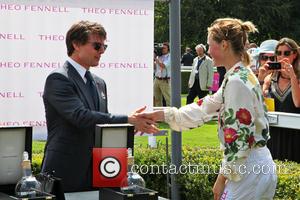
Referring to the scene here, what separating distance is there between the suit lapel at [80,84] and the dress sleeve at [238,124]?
96 cm

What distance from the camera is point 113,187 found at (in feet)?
12.3

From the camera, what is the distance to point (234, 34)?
3943 mm

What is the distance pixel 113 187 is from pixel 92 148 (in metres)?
0.56

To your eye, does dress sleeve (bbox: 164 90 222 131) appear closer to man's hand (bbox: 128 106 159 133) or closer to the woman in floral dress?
man's hand (bbox: 128 106 159 133)

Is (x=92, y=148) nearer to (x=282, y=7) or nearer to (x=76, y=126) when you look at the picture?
(x=76, y=126)

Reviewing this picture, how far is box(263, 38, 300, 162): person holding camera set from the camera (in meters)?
7.06

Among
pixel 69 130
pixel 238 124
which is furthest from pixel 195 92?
pixel 238 124

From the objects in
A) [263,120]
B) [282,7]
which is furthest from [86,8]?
[282,7]

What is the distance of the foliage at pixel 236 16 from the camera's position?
127 feet

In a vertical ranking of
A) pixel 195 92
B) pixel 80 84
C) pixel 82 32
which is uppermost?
pixel 195 92

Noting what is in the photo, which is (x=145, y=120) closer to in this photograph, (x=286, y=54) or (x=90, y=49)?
(x=90, y=49)

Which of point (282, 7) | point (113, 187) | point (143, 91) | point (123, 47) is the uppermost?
point (282, 7)

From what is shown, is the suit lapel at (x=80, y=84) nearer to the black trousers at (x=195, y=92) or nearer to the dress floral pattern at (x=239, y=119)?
the dress floral pattern at (x=239, y=119)

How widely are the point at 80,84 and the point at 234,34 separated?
1035 mm
